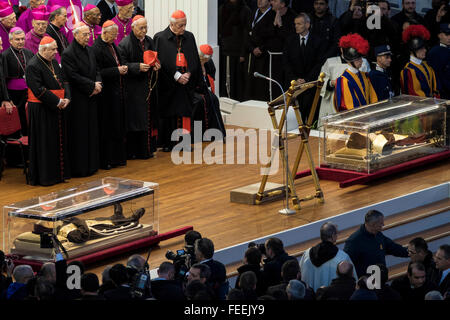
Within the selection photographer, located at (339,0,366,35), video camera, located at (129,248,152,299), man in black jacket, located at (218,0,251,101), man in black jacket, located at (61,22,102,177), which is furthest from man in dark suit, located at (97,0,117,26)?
video camera, located at (129,248,152,299)

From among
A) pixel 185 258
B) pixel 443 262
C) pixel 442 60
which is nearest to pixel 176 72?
pixel 442 60

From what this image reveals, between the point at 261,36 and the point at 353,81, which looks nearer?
the point at 353,81

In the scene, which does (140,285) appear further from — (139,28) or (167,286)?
(139,28)

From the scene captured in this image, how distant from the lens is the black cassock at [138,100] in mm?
13156

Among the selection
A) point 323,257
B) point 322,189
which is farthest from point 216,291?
point 322,189

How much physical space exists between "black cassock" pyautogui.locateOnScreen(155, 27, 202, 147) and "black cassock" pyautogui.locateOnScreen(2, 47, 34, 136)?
183 centimetres

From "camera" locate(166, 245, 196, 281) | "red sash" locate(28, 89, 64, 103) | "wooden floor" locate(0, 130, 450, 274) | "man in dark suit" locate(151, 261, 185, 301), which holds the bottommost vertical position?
"wooden floor" locate(0, 130, 450, 274)

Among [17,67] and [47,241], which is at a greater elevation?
[17,67]

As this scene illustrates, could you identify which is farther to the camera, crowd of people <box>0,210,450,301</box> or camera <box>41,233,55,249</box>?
camera <box>41,233,55,249</box>

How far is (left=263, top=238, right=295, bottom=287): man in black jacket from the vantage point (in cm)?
804

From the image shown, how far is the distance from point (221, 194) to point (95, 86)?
206cm

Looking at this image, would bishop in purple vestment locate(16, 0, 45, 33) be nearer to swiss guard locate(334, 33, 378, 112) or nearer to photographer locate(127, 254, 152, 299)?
swiss guard locate(334, 33, 378, 112)

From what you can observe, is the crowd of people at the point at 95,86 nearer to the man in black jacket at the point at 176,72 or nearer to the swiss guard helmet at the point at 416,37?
the man in black jacket at the point at 176,72

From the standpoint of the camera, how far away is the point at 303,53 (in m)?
14.9
